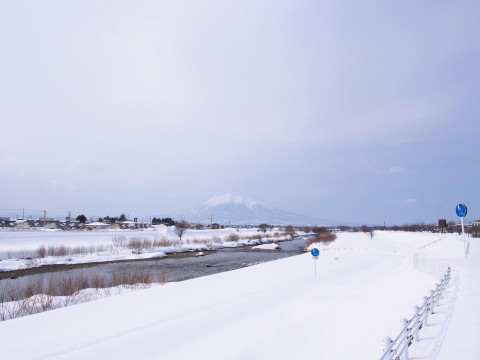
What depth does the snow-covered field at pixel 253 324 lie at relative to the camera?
403 inches

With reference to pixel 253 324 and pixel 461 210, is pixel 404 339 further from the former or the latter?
pixel 461 210

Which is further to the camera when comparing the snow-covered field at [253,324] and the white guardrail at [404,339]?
the snow-covered field at [253,324]

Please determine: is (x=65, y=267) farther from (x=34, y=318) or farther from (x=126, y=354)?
(x=126, y=354)

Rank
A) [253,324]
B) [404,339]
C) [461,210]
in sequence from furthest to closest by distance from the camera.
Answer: [461,210] → [253,324] → [404,339]

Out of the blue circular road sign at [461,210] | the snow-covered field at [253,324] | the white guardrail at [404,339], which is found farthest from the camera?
the blue circular road sign at [461,210]

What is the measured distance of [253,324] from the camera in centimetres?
1317

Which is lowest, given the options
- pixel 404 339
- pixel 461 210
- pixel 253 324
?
pixel 253 324

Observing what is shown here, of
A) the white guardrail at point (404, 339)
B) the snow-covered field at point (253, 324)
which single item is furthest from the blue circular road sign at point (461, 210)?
the white guardrail at point (404, 339)

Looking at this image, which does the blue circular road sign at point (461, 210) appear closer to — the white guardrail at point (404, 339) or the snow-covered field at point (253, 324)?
the snow-covered field at point (253, 324)

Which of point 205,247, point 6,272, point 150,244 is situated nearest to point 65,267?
point 6,272

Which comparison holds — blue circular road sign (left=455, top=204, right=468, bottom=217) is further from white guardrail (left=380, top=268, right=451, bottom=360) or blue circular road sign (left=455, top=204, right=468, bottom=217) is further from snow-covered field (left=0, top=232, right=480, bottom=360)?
white guardrail (left=380, top=268, right=451, bottom=360)

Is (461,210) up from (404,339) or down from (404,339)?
up

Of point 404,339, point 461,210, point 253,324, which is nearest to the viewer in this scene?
point 404,339

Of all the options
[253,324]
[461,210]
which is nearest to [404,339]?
[253,324]
